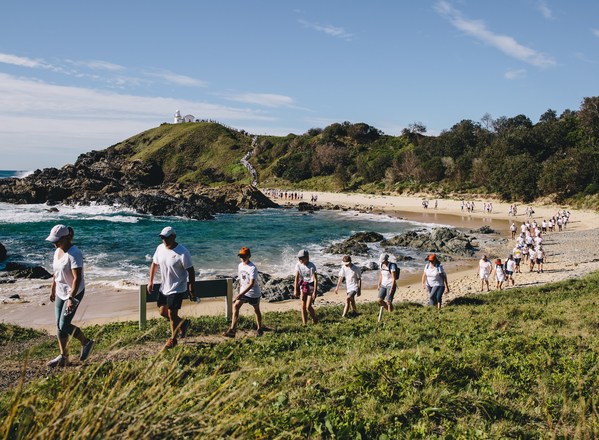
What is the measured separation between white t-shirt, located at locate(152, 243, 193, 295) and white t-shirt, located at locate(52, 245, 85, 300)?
53.2 inches

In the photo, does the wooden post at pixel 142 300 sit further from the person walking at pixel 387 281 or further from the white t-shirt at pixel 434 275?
the white t-shirt at pixel 434 275

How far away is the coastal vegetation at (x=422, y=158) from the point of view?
2248 inches

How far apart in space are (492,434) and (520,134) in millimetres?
71184

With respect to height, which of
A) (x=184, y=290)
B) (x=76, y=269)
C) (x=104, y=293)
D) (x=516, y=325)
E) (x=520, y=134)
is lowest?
(x=104, y=293)

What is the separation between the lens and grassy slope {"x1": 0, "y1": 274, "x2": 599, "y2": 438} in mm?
2996

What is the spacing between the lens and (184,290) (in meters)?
8.14

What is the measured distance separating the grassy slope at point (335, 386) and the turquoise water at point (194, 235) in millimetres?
14858

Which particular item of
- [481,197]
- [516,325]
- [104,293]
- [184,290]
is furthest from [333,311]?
[481,197]

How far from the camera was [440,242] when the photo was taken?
1236 inches

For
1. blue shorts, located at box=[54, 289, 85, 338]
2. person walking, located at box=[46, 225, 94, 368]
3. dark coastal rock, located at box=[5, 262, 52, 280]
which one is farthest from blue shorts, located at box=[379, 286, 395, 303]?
dark coastal rock, located at box=[5, 262, 52, 280]

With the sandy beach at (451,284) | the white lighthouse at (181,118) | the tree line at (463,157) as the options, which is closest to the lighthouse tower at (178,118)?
the white lighthouse at (181,118)

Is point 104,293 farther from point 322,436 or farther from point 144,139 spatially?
point 144,139

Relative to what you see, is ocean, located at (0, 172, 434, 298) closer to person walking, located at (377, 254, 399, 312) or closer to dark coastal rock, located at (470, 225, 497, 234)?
dark coastal rock, located at (470, 225, 497, 234)

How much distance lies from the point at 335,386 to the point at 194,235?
1345 inches
